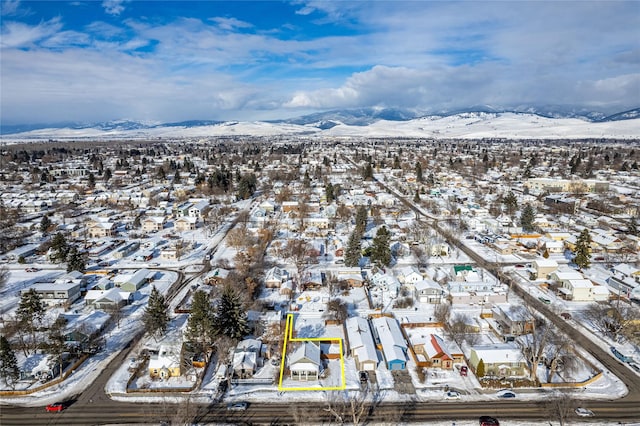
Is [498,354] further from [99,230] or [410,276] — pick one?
[99,230]

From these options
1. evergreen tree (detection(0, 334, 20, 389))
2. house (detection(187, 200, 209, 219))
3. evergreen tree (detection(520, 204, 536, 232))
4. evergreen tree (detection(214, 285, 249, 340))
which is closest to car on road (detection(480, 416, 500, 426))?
evergreen tree (detection(214, 285, 249, 340))

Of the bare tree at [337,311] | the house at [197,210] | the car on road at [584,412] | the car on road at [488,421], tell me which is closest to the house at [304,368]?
the bare tree at [337,311]

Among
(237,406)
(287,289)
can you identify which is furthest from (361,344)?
(287,289)

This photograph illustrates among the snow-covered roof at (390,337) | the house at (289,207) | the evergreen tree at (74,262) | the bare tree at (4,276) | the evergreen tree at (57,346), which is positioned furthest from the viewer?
the house at (289,207)

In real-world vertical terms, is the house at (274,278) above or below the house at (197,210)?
below

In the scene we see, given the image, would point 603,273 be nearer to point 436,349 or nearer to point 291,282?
point 436,349

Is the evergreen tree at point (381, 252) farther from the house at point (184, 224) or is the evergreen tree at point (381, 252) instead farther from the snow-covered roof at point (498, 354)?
the house at point (184, 224)

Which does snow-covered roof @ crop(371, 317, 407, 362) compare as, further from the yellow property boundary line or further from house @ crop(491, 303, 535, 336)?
house @ crop(491, 303, 535, 336)
